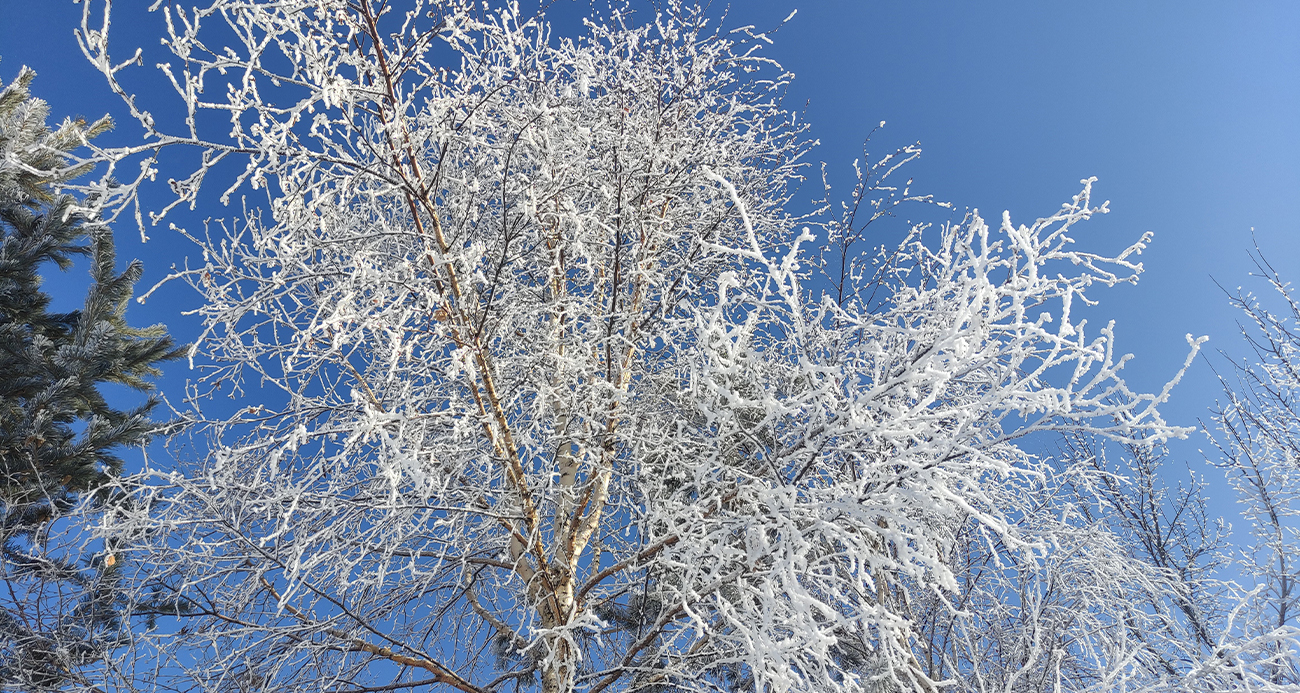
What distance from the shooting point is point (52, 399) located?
6.19m

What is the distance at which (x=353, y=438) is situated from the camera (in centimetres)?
217

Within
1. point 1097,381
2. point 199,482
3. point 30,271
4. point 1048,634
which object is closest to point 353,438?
point 199,482

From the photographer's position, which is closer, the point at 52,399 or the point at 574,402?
the point at 574,402

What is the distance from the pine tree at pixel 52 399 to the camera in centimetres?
418

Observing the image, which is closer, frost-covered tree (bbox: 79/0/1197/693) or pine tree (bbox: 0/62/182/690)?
frost-covered tree (bbox: 79/0/1197/693)

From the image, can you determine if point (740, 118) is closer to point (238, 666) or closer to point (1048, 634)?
point (1048, 634)

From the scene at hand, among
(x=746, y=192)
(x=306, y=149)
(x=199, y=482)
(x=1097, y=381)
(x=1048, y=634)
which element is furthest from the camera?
(x=746, y=192)

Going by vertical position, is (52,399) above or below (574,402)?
above

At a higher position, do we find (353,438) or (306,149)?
(306,149)

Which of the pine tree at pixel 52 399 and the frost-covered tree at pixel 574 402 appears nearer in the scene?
the frost-covered tree at pixel 574 402

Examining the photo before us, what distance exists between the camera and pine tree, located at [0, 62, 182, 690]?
13.7 feet

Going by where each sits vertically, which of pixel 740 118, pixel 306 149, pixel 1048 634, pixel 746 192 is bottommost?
pixel 1048 634

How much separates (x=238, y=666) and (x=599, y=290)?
3.06m

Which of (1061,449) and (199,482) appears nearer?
(199,482)
